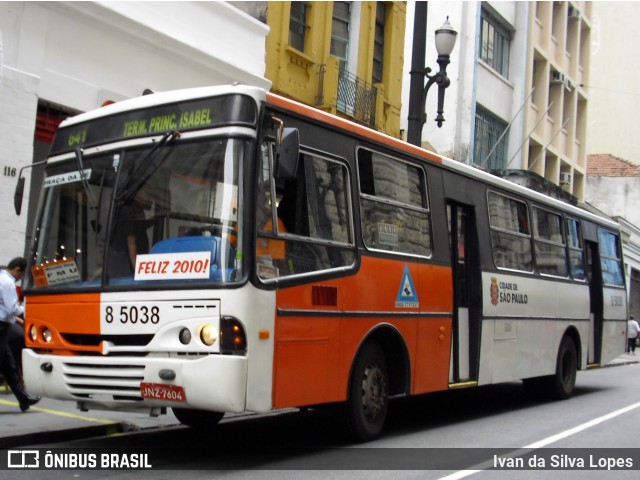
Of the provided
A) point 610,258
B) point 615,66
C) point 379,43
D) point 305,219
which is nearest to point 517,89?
point 379,43

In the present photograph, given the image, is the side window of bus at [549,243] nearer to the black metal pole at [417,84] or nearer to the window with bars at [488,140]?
the black metal pole at [417,84]

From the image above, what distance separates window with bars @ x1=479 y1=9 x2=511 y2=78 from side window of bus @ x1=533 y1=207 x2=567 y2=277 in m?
16.7

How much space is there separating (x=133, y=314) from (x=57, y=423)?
240cm

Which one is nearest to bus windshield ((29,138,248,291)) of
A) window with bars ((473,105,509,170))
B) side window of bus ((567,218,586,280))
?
side window of bus ((567,218,586,280))

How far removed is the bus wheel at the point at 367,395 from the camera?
843 cm

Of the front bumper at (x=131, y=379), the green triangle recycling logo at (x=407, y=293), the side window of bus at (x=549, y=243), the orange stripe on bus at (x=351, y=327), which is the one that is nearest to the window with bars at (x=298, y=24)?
the side window of bus at (x=549, y=243)

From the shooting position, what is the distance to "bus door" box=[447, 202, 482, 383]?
10.4 m

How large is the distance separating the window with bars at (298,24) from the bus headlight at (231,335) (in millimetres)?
12173

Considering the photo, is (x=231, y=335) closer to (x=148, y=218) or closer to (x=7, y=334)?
(x=148, y=218)

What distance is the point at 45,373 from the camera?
7.67 meters

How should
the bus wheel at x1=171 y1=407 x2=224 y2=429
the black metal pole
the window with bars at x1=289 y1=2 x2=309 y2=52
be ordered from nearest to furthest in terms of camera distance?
the bus wheel at x1=171 y1=407 x2=224 y2=429 → the black metal pole → the window with bars at x1=289 y1=2 x2=309 y2=52

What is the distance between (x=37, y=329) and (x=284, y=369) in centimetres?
231

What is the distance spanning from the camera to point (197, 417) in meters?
9.20

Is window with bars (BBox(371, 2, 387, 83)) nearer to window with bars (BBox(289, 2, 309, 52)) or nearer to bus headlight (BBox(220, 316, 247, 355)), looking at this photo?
window with bars (BBox(289, 2, 309, 52))
